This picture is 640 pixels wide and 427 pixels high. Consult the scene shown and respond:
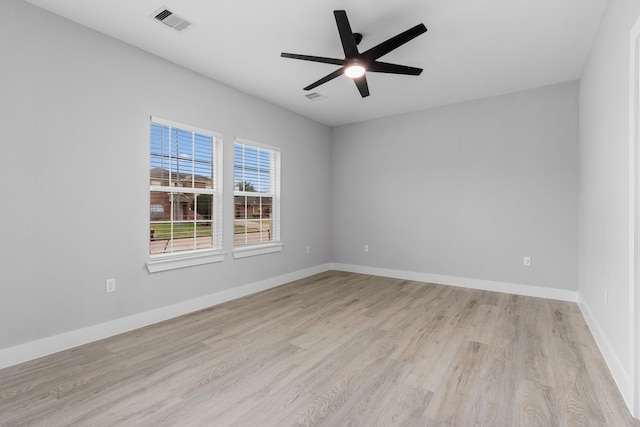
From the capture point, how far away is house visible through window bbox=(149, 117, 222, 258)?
338 cm

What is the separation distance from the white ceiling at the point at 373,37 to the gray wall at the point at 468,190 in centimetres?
58

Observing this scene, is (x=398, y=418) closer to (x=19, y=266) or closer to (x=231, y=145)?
(x=19, y=266)

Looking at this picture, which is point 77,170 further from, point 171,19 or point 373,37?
point 373,37

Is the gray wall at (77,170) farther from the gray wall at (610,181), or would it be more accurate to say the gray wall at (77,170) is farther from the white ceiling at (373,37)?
the gray wall at (610,181)

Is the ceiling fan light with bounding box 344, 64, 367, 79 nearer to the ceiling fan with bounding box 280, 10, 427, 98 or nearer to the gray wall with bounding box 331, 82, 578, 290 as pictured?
the ceiling fan with bounding box 280, 10, 427, 98

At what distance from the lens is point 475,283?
4641mm

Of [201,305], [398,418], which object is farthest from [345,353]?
[201,305]

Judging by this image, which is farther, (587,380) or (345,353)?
(345,353)

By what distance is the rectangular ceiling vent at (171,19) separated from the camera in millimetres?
2592

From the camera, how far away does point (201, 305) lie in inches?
146

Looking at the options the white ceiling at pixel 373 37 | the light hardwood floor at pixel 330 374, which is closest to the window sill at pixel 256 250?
the light hardwood floor at pixel 330 374

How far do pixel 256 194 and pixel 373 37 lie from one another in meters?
2.64

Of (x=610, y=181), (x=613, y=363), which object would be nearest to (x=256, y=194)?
(x=610, y=181)

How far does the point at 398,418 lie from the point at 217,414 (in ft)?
3.43
